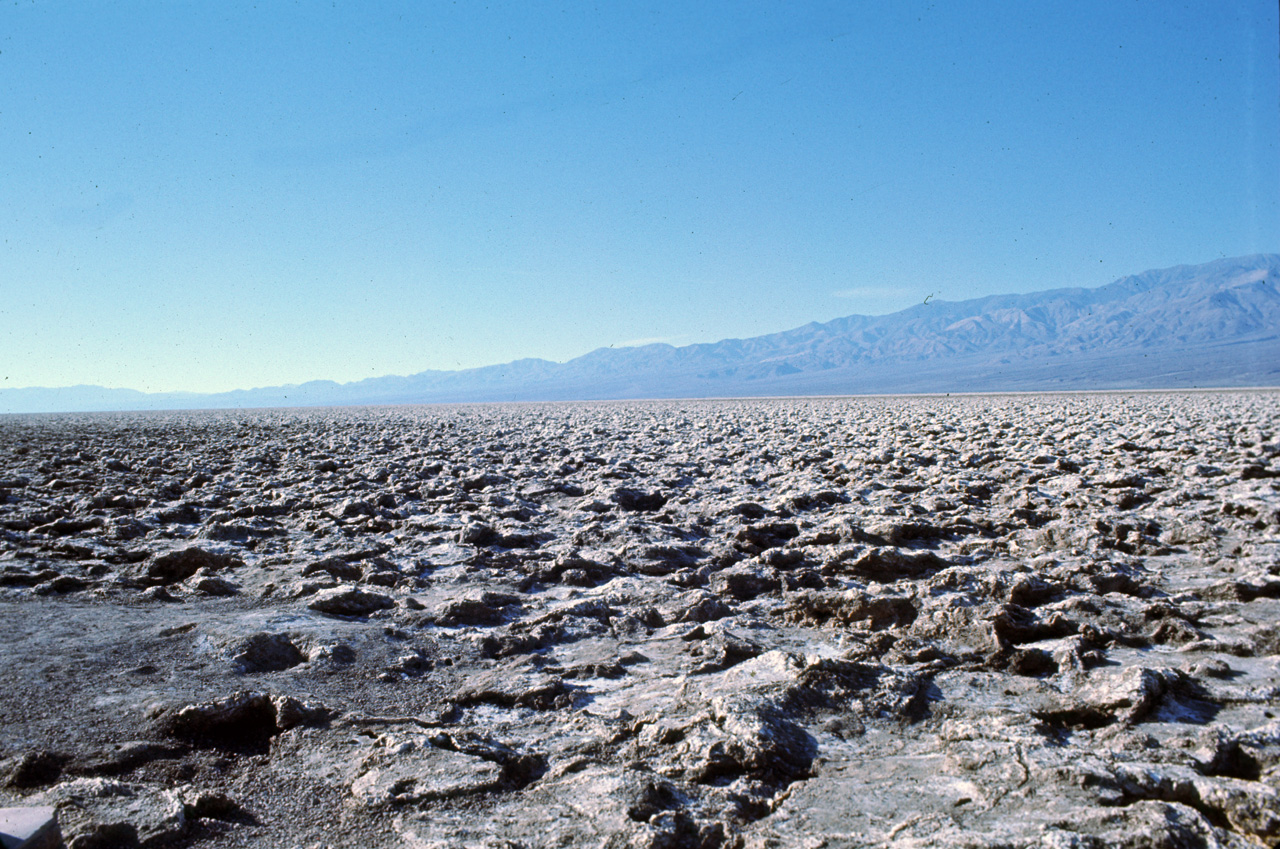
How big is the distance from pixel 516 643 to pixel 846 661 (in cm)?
118

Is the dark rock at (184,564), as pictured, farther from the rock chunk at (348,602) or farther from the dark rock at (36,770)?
the dark rock at (36,770)

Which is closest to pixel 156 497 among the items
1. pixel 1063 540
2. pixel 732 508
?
pixel 732 508

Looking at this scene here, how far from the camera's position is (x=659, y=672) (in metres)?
2.40

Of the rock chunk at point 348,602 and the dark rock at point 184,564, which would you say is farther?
the dark rock at point 184,564

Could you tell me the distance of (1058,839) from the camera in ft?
4.31

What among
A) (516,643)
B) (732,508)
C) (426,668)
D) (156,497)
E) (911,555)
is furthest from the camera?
(156,497)

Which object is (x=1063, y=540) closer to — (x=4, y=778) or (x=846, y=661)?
(x=846, y=661)

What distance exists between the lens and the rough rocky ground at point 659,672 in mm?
1517

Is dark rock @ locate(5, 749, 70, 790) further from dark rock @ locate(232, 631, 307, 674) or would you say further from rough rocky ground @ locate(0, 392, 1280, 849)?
dark rock @ locate(232, 631, 307, 674)

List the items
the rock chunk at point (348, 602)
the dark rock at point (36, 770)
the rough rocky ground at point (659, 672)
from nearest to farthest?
the rough rocky ground at point (659, 672), the dark rock at point (36, 770), the rock chunk at point (348, 602)

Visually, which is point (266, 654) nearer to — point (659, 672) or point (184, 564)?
point (659, 672)

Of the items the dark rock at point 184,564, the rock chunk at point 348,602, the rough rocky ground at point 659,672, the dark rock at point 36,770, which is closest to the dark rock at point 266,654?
the rough rocky ground at point 659,672

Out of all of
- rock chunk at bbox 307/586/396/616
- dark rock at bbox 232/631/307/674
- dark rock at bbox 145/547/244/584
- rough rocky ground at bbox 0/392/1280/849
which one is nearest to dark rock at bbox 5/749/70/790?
rough rocky ground at bbox 0/392/1280/849

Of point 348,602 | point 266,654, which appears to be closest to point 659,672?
point 266,654
